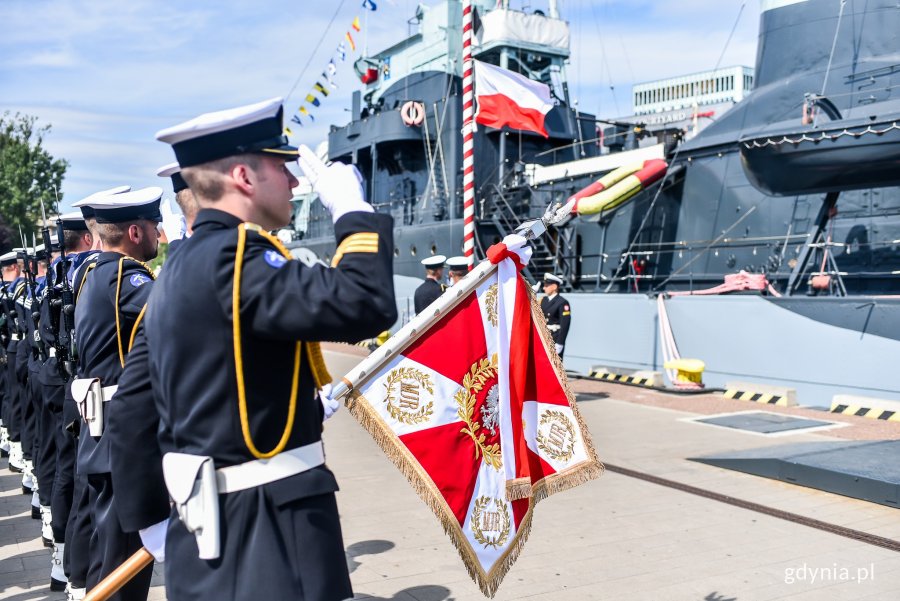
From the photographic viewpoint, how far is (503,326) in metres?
3.58

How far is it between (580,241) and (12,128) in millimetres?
23245

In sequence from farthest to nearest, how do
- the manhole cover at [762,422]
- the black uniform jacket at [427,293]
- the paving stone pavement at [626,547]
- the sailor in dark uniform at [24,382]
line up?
the manhole cover at [762,422] < the black uniform jacket at [427,293] < the sailor in dark uniform at [24,382] < the paving stone pavement at [626,547]

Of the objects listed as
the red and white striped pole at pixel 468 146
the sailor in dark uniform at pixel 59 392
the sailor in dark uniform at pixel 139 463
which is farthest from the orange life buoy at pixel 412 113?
the sailor in dark uniform at pixel 139 463

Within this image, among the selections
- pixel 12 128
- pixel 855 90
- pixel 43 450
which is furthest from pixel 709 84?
pixel 43 450

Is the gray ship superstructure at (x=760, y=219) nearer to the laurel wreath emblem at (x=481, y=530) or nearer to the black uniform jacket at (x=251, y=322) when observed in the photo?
the laurel wreath emblem at (x=481, y=530)

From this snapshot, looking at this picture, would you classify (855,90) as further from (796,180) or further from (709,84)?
(709,84)

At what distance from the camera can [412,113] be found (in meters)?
21.4

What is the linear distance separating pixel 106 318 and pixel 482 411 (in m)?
1.66

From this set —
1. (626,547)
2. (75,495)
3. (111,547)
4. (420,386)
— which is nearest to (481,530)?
(420,386)

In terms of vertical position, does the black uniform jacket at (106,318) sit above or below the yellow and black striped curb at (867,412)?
above

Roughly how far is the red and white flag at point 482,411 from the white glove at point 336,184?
1138 mm

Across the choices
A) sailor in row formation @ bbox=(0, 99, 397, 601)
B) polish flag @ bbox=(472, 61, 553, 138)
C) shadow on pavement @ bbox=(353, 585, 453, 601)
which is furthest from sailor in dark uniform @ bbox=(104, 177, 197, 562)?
polish flag @ bbox=(472, 61, 553, 138)

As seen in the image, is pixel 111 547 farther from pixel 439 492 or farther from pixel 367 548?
pixel 367 548

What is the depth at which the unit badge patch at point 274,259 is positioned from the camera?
198cm
